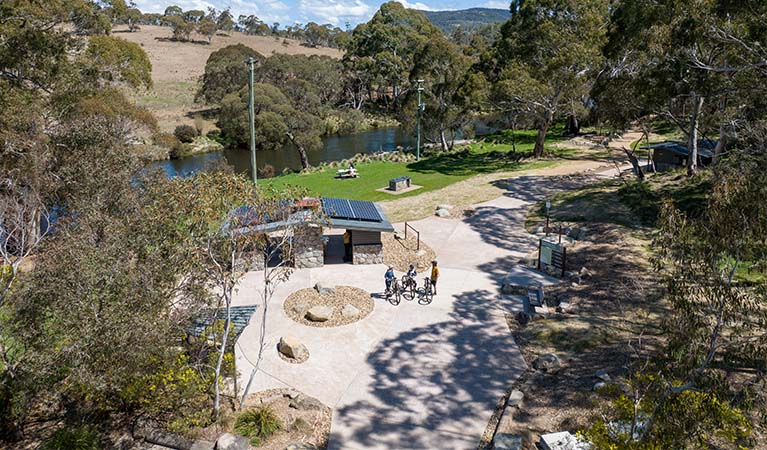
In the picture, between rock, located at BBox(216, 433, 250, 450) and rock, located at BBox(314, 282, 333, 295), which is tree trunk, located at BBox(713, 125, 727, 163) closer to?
rock, located at BBox(314, 282, 333, 295)

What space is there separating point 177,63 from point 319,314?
331 ft

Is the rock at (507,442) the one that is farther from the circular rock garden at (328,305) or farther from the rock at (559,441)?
the circular rock garden at (328,305)

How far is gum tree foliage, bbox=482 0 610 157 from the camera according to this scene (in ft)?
110

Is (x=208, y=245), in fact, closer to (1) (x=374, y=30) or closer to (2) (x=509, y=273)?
(2) (x=509, y=273)

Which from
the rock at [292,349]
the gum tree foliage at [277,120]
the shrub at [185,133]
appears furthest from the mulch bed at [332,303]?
the shrub at [185,133]

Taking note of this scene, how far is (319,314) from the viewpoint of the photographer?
55.5ft

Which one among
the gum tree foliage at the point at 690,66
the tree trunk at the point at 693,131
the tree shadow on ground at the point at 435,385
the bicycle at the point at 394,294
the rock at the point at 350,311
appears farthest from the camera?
the tree trunk at the point at 693,131

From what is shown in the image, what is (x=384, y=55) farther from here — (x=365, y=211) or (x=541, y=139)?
(x=365, y=211)

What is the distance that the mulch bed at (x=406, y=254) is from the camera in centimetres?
2184

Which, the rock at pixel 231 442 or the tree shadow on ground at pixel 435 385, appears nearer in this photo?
the rock at pixel 231 442

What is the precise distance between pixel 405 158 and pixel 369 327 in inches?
1245

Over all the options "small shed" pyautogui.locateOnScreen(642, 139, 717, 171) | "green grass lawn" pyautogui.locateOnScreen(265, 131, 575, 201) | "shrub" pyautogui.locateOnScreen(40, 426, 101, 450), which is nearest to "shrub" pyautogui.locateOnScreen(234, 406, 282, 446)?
"shrub" pyautogui.locateOnScreen(40, 426, 101, 450)

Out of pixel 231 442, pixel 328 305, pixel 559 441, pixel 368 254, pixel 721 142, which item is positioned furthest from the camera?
pixel 721 142

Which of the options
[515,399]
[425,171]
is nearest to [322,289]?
[515,399]
